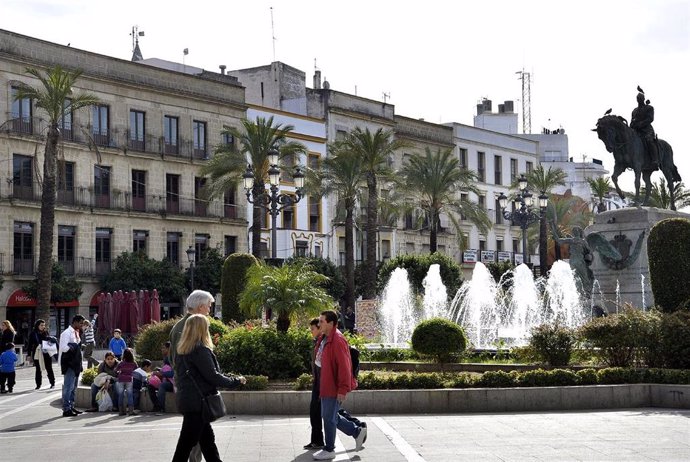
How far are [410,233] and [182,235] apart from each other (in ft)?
63.3

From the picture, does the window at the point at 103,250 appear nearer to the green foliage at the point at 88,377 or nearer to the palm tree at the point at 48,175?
the palm tree at the point at 48,175

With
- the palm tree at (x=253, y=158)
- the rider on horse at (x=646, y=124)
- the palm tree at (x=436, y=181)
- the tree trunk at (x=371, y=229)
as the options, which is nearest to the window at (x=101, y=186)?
the palm tree at (x=253, y=158)

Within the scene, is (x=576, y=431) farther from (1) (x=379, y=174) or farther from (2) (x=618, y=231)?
(1) (x=379, y=174)

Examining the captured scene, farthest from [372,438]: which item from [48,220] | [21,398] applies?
[48,220]

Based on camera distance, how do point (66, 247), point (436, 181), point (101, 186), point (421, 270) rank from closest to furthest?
point (66, 247) < point (101, 186) < point (421, 270) < point (436, 181)

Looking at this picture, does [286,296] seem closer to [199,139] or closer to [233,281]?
[233,281]

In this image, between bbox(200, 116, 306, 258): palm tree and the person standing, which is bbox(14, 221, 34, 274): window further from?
the person standing

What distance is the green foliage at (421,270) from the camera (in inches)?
1932

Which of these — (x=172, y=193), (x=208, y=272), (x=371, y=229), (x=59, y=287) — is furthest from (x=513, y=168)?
(x=59, y=287)

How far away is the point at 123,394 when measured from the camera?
16.7m

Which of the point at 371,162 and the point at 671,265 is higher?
the point at 371,162

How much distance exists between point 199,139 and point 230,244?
5.58 metres

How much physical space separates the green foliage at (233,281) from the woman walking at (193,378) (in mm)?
18535

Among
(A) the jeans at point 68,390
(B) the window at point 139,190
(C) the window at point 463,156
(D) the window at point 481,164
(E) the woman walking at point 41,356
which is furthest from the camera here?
(D) the window at point 481,164
